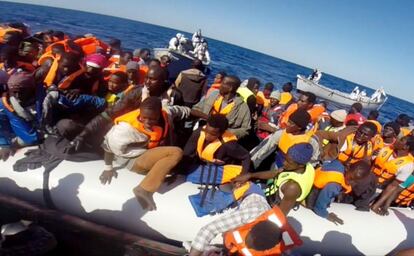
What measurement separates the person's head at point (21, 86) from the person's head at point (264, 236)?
2.80 m

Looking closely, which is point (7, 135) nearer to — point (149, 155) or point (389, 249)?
point (149, 155)

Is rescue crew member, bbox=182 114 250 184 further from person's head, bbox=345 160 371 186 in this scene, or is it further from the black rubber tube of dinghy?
person's head, bbox=345 160 371 186

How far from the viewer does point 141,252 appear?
3332 millimetres

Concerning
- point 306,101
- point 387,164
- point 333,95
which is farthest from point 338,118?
point 333,95

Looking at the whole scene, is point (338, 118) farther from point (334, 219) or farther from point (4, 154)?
point (4, 154)

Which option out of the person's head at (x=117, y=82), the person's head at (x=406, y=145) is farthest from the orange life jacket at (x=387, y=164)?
the person's head at (x=117, y=82)

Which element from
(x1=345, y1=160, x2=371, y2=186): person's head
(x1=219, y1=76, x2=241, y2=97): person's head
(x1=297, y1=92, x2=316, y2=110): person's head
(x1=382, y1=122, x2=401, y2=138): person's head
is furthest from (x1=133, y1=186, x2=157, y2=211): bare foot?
(x1=382, y1=122, x2=401, y2=138): person's head

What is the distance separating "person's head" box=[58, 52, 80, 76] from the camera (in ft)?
12.5

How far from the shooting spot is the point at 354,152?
455 cm

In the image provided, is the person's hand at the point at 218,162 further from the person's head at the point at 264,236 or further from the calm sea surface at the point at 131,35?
the calm sea surface at the point at 131,35

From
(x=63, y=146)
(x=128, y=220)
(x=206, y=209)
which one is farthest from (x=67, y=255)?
(x=206, y=209)

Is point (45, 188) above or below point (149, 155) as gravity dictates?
below

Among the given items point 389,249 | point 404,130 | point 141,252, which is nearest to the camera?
point 141,252

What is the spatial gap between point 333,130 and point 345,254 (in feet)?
6.29
